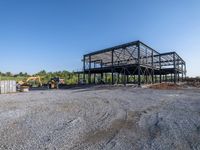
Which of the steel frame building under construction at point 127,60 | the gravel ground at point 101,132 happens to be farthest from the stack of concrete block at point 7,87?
the gravel ground at point 101,132

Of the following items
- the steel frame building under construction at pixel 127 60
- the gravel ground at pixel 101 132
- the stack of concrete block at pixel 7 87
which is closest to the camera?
the gravel ground at pixel 101 132

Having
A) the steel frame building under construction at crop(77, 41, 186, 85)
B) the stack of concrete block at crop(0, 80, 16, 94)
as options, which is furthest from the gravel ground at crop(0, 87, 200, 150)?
the steel frame building under construction at crop(77, 41, 186, 85)

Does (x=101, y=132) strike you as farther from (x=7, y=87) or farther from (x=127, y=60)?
(x=127, y=60)

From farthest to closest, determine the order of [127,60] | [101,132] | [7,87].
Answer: [127,60], [7,87], [101,132]

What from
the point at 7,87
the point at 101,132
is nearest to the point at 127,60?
the point at 7,87

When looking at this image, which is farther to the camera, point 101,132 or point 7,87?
point 7,87

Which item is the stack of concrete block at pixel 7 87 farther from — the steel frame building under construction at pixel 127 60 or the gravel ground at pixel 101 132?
the gravel ground at pixel 101 132

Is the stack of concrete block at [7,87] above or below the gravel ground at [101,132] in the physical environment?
above

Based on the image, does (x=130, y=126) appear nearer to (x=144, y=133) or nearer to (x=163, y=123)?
(x=144, y=133)

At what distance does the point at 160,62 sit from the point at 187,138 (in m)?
29.9

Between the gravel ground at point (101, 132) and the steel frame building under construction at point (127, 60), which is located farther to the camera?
the steel frame building under construction at point (127, 60)

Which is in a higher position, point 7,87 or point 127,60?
point 127,60

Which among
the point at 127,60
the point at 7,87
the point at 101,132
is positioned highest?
the point at 127,60

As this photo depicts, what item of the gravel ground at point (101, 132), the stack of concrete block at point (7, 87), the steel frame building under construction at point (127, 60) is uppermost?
the steel frame building under construction at point (127, 60)
